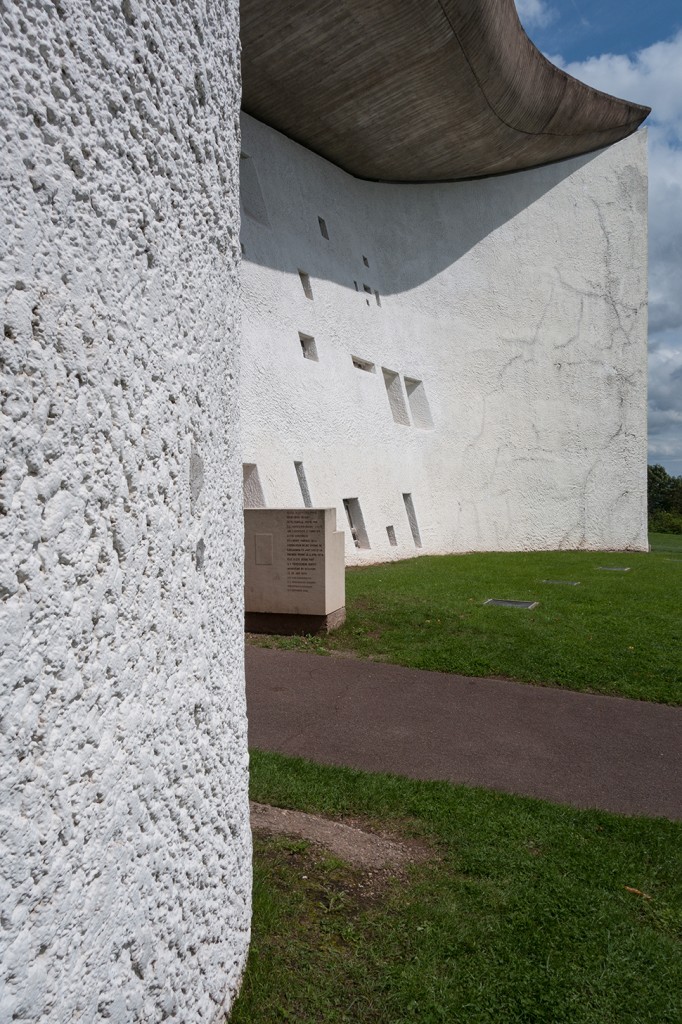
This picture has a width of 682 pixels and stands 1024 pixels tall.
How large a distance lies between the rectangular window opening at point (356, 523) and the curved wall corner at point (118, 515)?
43.6 feet

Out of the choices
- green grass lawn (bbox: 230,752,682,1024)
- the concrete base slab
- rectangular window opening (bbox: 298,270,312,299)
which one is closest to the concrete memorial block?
the concrete base slab

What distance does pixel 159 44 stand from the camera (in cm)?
176

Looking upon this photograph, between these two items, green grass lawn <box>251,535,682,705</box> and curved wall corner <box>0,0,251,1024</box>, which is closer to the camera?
curved wall corner <box>0,0,251,1024</box>

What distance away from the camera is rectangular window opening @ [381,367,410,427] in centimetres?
1777

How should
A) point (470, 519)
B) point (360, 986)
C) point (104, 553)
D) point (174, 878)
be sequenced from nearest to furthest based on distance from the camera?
point (104, 553) → point (174, 878) → point (360, 986) → point (470, 519)

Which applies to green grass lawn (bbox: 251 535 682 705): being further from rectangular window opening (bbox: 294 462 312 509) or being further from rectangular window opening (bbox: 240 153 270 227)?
rectangular window opening (bbox: 240 153 270 227)

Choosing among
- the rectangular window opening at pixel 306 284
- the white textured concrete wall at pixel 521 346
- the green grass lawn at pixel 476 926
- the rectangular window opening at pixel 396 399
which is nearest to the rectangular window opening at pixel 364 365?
the white textured concrete wall at pixel 521 346

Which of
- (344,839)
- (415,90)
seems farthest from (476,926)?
(415,90)

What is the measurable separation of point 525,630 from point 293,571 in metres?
2.72

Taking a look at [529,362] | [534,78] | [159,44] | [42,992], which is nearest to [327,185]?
[534,78]

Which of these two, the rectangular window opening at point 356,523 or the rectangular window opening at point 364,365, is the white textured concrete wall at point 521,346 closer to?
the rectangular window opening at point 364,365

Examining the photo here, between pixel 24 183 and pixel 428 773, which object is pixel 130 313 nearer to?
pixel 24 183

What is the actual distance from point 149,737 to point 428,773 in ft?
10.9

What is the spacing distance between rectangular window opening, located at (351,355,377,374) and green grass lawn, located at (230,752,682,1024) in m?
13.5
